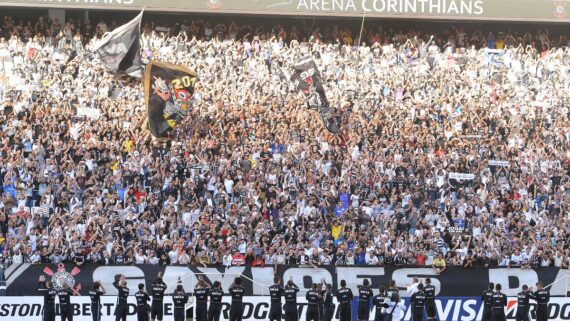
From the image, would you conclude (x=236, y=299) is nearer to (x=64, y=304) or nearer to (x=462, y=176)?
(x=64, y=304)

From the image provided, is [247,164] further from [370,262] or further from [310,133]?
[370,262]

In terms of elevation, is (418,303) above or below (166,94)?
below

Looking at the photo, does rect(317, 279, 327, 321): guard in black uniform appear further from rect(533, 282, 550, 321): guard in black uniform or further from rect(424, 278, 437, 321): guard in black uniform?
rect(533, 282, 550, 321): guard in black uniform

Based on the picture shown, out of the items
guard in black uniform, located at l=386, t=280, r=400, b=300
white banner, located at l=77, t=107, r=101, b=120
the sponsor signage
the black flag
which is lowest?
guard in black uniform, located at l=386, t=280, r=400, b=300

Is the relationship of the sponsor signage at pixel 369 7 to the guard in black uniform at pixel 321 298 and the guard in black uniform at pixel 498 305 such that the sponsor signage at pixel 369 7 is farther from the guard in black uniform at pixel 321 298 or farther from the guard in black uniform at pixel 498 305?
the guard in black uniform at pixel 498 305

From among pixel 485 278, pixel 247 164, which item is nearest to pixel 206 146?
Result: pixel 247 164

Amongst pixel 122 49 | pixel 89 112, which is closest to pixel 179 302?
pixel 89 112

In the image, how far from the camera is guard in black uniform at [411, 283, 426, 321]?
28125 mm

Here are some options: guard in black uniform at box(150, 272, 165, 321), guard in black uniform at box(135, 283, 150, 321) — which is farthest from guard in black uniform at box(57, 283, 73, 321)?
guard in black uniform at box(150, 272, 165, 321)

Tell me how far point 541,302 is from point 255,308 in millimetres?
7174

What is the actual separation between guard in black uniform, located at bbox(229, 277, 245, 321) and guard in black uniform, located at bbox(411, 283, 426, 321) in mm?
4266

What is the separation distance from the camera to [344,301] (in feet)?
92.3

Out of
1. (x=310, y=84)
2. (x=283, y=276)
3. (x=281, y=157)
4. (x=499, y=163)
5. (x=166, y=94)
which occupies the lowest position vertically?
(x=283, y=276)

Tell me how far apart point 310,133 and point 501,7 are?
12.1m
